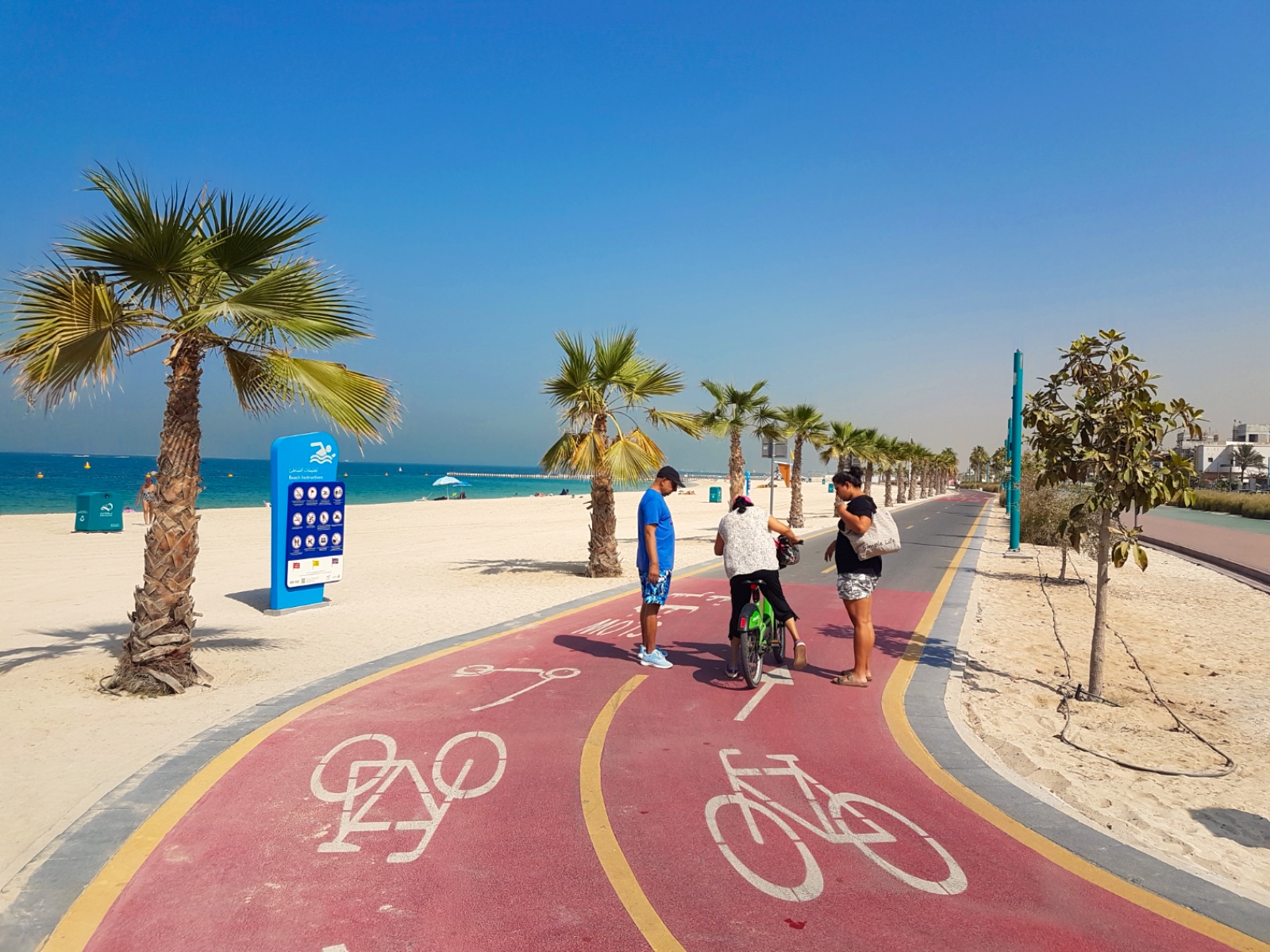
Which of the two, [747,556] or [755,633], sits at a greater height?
[747,556]

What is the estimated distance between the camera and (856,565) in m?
6.94

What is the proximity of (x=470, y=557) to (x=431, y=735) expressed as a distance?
1364 cm

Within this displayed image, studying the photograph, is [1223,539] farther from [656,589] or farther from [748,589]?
[656,589]

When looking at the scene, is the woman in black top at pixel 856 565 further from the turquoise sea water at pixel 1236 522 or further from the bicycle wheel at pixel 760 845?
the turquoise sea water at pixel 1236 522

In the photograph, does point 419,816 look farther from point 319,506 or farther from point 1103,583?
point 319,506

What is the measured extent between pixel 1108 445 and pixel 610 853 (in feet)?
19.6

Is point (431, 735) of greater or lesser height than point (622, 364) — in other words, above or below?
below

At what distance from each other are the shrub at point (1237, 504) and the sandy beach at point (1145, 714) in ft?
118

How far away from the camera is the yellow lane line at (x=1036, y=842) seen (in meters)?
3.34

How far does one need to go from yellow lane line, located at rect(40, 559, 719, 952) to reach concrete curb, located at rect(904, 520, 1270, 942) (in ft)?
15.2

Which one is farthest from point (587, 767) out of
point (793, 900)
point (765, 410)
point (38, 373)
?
point (765, 410)

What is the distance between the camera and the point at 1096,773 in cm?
534

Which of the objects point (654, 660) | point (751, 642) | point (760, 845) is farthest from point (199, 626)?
point (760, 845)

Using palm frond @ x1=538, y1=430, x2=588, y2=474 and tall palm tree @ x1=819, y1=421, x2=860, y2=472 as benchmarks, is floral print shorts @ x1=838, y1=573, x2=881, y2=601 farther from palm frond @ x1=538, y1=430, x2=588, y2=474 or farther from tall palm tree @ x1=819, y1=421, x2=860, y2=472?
tall palm tree @ x1=819, y1=421, x2=860, y2=472
